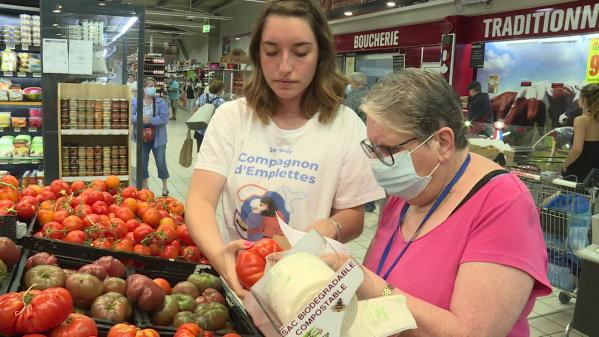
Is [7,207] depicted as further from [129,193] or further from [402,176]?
[402,176]

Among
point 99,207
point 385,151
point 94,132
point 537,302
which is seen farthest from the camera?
point 94,132

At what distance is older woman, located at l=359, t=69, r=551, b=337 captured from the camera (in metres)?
1.08

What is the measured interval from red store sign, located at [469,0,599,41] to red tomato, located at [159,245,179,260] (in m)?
7.51

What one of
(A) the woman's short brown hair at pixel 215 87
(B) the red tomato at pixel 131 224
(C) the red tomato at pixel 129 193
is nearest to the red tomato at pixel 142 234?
(B) the red tomato at pixel 131 224

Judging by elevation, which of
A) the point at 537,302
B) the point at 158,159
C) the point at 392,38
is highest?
the point at 392,38

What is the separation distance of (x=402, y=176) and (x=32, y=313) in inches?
37.7

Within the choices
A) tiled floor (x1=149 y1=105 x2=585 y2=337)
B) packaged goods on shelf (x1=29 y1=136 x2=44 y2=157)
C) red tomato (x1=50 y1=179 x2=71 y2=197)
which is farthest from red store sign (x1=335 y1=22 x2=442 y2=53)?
red tomato (x1=50 y1=179 x2=71 y2=197)

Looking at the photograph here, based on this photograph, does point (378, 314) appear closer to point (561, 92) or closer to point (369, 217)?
point (369, 217)

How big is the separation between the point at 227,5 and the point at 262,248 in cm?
2273

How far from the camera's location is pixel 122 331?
1.22 meters

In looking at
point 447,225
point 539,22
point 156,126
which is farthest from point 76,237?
point 539,22

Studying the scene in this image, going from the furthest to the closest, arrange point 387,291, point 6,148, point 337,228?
point 6,148 < point 337,228 < point 387,291

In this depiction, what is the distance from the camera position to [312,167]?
1686 millimetres

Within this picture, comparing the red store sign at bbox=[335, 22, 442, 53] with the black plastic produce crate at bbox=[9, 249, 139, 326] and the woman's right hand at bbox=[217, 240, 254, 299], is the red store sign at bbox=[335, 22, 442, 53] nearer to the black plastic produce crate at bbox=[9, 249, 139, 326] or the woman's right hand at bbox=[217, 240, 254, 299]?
the black plastic produce crate at bbox=[9, 249, 139, 326]
